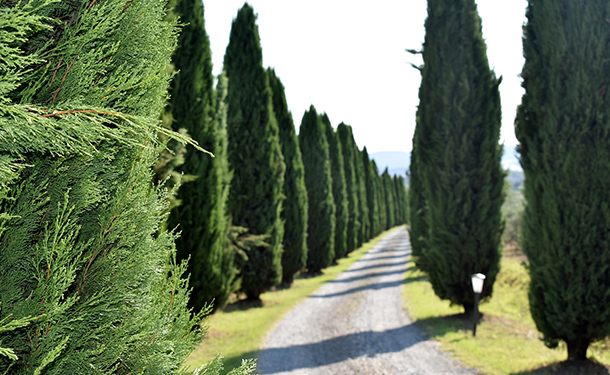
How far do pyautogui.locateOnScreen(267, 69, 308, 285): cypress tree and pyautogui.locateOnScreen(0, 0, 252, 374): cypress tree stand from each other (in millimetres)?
13941

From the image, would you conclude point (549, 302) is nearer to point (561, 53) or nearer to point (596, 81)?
point (596, 81)

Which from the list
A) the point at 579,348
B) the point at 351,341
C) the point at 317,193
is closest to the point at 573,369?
the point at 579,348

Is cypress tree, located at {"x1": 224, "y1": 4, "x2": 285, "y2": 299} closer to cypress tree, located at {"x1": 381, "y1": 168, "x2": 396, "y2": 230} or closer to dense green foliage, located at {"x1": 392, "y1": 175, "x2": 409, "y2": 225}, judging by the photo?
cypress tree, located at {"x1": 381, "y1": 168, "x2": 396, "y2": 230}

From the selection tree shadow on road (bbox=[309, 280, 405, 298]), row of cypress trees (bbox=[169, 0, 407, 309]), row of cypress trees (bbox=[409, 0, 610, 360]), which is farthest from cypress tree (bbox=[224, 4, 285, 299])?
row of cypress trees (bbox=[409, 0, 610, 360])

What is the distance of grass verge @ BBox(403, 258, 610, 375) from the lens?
6586 millimetres

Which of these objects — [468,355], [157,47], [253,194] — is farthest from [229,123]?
[157,47]

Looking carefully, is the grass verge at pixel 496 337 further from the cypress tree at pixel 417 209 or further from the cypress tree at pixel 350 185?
the cypress tree at pixel 350 185

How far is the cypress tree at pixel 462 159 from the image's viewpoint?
973 cm

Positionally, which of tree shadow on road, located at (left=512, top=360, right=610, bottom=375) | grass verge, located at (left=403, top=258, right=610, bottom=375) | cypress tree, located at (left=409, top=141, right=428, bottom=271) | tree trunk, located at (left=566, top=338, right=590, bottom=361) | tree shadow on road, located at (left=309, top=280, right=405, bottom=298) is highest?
cypress tree, located at (left=409, top=141, right=428, bottom=271)

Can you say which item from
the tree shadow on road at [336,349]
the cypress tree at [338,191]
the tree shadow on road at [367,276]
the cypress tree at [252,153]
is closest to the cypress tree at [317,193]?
the tree shadow on road at [367,276]

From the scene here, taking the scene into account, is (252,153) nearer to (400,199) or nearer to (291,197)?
(291,197)

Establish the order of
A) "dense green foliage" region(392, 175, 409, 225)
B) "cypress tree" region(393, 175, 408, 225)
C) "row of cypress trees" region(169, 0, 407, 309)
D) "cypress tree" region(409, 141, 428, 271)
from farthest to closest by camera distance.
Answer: "cypress tree" region(393, 175, 408, 225) → "dense green foliage" region(392, 175, 409, 225) → "cypress tree" region(409, 141, 428, 271) → "row of cypress trees" region(169, 0, 407, 309)

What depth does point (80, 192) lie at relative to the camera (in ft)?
5.67

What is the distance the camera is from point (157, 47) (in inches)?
82.7
